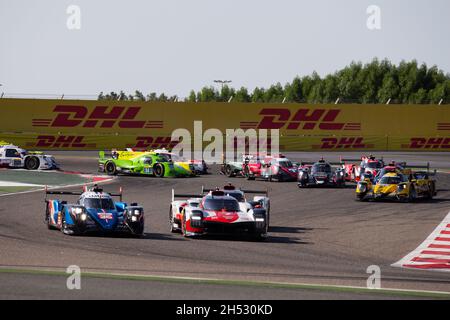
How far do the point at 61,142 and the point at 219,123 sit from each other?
42.6ft

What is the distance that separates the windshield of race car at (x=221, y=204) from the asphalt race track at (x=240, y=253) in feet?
2.85

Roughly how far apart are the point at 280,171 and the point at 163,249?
24941 mm

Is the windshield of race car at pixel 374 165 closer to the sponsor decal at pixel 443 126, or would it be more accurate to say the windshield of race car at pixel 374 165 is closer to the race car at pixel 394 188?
the race car at pixel 394 188

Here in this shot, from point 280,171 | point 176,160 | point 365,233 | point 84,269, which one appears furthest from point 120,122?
point 84,269

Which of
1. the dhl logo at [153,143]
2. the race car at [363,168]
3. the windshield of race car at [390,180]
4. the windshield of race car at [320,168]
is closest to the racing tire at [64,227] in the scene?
the windshield of race car at [390,180]

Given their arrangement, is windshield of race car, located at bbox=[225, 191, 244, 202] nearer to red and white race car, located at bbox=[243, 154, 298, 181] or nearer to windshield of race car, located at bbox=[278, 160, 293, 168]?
red and white race car, located at bbox=[243, 154, 298, 181]

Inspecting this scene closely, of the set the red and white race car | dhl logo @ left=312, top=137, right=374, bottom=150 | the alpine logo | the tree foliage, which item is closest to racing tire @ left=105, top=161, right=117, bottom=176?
the red and white race car

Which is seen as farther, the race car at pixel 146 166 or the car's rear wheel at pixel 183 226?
the race car at pixel 146 166

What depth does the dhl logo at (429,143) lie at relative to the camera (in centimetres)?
7619

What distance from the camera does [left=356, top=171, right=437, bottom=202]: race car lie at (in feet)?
122

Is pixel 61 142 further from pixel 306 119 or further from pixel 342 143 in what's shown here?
pixel 342 143

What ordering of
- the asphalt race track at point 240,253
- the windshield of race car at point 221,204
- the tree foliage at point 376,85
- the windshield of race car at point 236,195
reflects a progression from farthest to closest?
1. the tree foliage at point 376,85
2. the windshield of race car at point 236,195
3. the windshield of race car at point 221,204
4. the asphalt race track at point 240,253

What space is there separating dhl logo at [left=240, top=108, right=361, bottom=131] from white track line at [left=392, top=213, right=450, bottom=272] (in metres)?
48.1

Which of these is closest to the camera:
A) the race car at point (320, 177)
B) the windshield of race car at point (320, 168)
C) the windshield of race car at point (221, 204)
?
the windshield of race car at point (221, 204)
